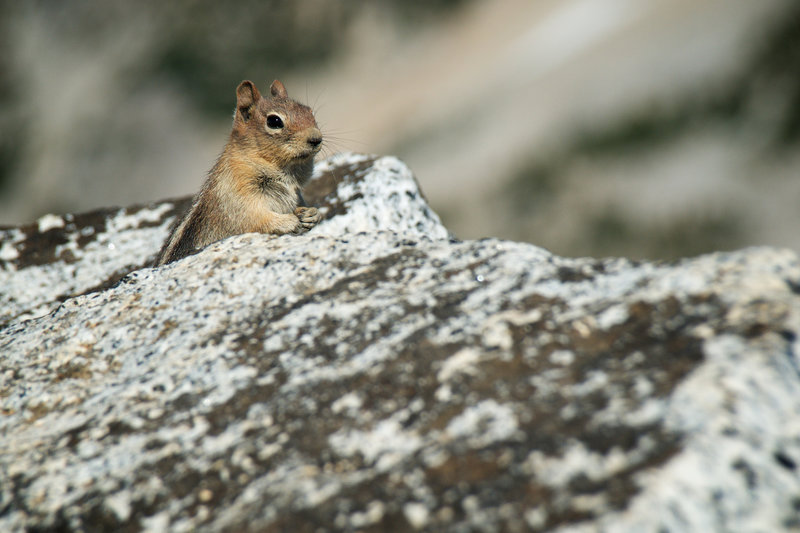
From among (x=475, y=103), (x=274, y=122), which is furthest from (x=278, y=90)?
(x=475, y=103)

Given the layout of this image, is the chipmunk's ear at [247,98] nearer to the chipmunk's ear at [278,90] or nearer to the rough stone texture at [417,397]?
the chipmunk's ear at [278,90]

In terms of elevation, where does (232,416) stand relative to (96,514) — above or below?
above

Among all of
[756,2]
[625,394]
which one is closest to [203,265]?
[625,394]

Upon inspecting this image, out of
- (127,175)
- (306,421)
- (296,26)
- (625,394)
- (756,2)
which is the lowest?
(625,394)

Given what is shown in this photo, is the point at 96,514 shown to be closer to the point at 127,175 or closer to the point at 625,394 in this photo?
the point at 625,394

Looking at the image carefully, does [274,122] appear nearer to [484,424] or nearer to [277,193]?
[277,193]

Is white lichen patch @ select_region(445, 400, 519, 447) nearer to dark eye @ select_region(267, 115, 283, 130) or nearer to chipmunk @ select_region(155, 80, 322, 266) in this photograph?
chipmunk @ select_region(155, 80, 322, 266)

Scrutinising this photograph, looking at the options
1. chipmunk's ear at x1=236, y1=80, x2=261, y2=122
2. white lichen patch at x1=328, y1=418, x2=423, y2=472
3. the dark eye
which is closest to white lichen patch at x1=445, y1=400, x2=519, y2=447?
white lichen patch at x1=328, y1=418, x2=423, y2=472
